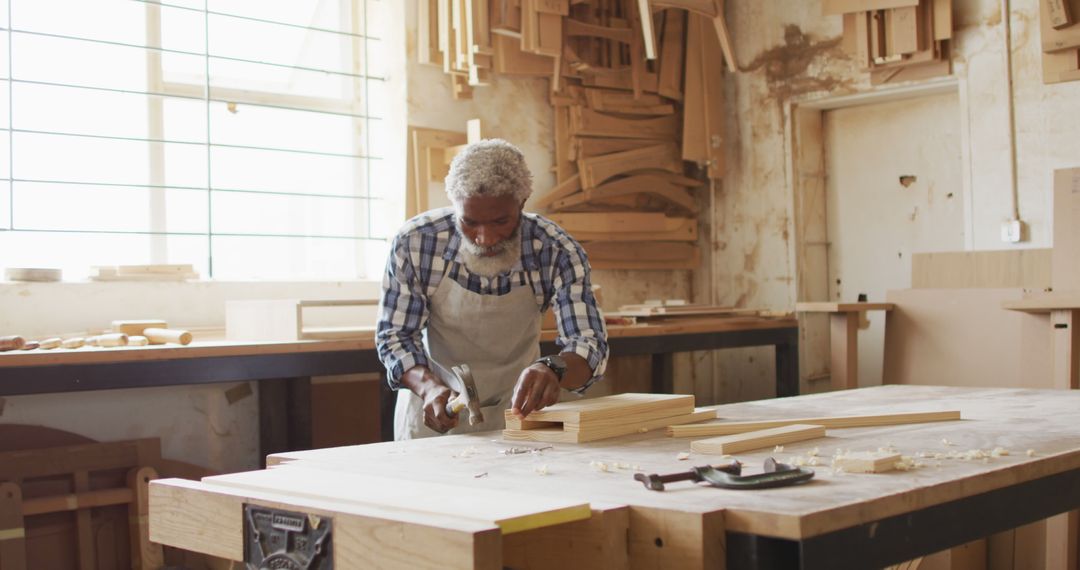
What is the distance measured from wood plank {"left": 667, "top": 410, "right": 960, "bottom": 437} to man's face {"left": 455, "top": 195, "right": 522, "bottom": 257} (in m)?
0.84

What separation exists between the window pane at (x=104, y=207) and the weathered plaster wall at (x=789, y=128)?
395 centimetres

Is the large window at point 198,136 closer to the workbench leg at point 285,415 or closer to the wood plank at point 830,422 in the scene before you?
the workbench leg at point 285,415

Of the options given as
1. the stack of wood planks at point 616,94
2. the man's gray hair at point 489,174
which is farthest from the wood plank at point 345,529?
the stack of wood planks at point 616,94

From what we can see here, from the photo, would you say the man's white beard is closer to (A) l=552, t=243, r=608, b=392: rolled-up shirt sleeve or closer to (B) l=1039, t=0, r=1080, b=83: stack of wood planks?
(A) l=552, t=243, r=608, b=392: rolled-up shirt sleeve

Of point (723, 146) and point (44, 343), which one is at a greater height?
point (723, 146)

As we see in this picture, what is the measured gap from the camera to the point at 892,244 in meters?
7.26

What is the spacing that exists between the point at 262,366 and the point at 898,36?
447cm

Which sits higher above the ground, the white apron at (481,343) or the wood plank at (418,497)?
the white apron at (481,343)

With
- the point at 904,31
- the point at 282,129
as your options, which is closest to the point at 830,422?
the point at 282,129

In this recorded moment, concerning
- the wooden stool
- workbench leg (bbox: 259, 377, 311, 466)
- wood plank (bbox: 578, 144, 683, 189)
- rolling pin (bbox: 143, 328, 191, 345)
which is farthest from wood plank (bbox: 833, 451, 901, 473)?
wood plank (bbox: 578, 144, 683, 189)

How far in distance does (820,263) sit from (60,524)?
5.29 metres

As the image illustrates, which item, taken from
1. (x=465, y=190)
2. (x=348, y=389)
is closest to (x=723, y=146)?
(x=348, y=389)

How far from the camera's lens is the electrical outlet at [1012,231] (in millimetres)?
6305

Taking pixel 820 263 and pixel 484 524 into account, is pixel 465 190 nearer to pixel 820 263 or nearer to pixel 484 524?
pixel 484 524
